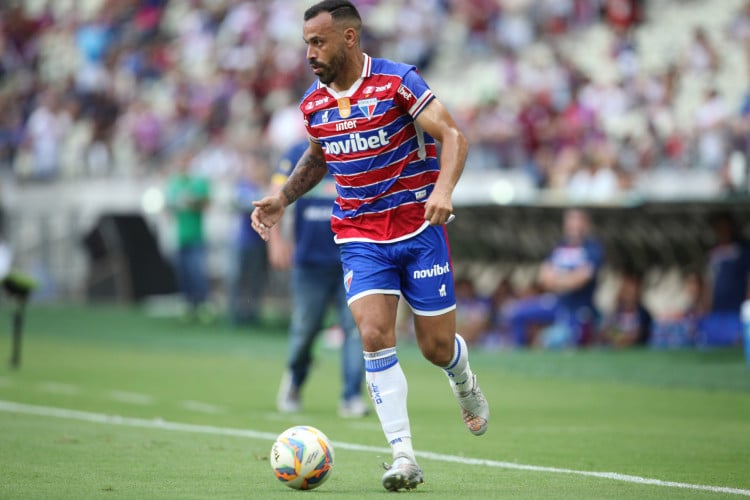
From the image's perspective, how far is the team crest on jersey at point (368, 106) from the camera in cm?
732

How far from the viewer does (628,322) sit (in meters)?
18.3

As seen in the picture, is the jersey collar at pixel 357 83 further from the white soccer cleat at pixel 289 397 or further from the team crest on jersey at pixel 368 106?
the white soccer cleat at pixel 289 397

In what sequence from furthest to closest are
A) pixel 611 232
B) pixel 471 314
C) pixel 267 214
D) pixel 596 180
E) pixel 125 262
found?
pixel 125 262, pixel 471 314, pixel 611 232, pixel 596 180, pixel 267 214

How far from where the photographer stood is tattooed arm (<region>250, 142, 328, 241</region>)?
7746 mm

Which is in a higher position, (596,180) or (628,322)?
(596,180)

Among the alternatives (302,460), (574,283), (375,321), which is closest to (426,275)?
(375,321)

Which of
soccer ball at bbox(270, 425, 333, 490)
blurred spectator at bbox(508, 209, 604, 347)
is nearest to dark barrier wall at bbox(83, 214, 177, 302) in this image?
blurred spectator at bbox(508, 209, 604, 347)

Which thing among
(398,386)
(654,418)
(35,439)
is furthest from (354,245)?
(654,418)

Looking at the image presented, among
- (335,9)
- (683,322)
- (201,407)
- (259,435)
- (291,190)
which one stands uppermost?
(335,9)

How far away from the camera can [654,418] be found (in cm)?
1095

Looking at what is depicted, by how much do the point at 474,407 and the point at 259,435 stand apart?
2.29 meters

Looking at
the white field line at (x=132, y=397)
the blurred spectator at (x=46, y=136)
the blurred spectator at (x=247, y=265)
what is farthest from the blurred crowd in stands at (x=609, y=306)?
the blurred spectator at (x=46, y=136)

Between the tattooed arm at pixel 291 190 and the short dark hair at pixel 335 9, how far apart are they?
82cm

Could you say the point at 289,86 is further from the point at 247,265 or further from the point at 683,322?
the point at 683,322
